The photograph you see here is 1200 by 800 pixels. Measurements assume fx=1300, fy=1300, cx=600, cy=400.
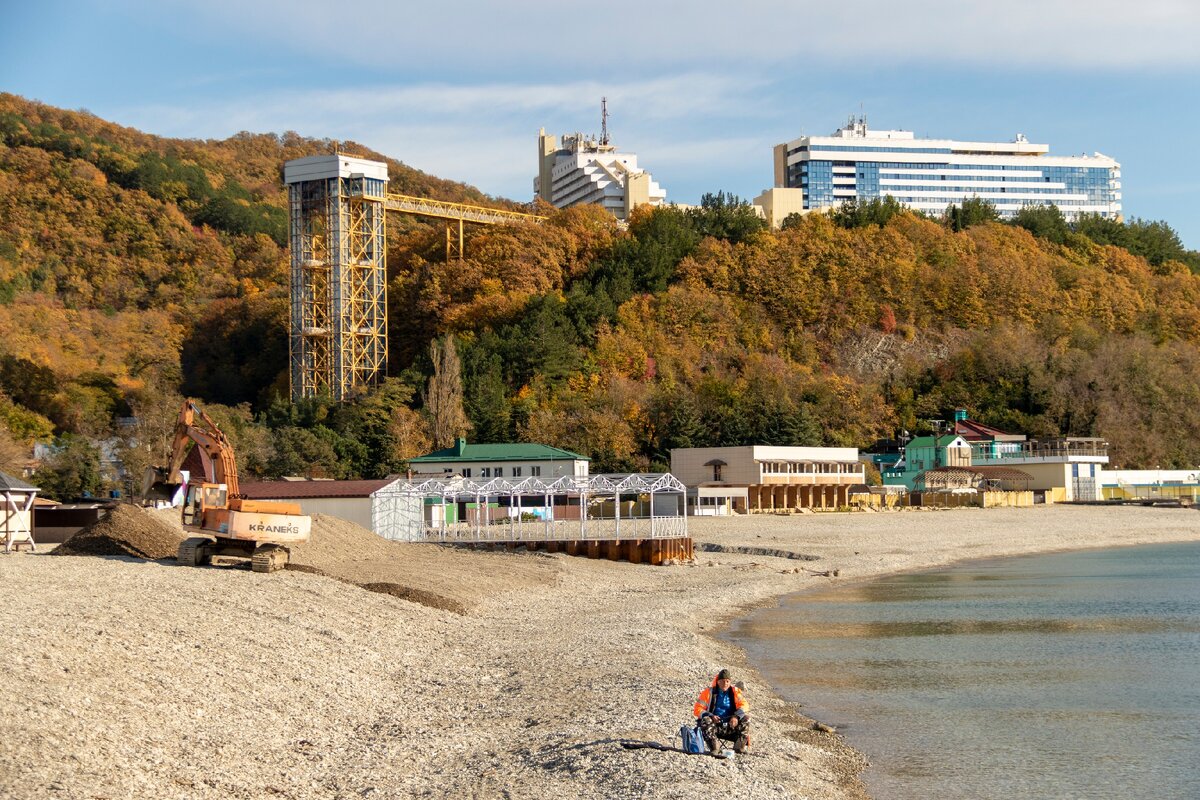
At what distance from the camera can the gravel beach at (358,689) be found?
13.0 m

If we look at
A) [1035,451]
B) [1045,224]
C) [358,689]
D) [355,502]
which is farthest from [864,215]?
[358,689]

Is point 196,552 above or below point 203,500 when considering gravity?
below

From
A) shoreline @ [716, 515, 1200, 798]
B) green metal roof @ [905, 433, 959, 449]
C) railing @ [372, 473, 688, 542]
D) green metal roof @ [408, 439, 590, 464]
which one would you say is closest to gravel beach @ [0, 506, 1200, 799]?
shoreline @ [716, 515, 1200, 798]

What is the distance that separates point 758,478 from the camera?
226 feet

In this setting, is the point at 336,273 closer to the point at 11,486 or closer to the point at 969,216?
the point at 11,486

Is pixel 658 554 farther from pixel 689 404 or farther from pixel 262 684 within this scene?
pixel 689 404

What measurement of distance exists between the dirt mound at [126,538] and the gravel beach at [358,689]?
913 millimetres

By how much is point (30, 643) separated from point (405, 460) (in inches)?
2023

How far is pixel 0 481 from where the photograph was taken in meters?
33.7

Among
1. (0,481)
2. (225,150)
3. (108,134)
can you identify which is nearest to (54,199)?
(108,134)

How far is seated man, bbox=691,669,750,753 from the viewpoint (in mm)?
15102

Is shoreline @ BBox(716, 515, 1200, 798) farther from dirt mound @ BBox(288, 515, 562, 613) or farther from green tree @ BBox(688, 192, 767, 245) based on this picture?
green tree @ BBox(688, 192, 767, 245)

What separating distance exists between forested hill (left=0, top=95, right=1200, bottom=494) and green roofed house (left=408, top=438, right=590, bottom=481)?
4309mm

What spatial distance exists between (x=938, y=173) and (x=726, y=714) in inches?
5589
